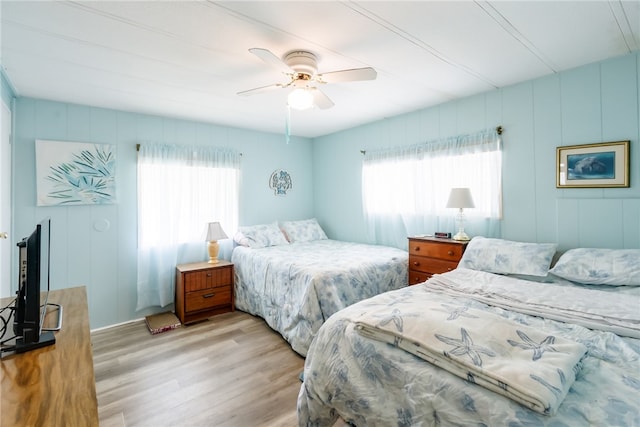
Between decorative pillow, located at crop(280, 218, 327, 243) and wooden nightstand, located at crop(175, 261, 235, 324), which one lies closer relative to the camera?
wooden nightstand, located at crop(175, 261, 235, 324)

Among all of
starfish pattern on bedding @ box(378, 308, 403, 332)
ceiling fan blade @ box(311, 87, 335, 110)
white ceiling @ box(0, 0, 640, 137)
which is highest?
white ceiling @ box(0, 0, 640, 137)

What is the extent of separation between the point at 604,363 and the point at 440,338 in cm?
59

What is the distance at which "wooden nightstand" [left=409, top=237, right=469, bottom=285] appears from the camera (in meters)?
2.83

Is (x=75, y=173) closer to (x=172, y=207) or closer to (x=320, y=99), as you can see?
(x=172, y=207)

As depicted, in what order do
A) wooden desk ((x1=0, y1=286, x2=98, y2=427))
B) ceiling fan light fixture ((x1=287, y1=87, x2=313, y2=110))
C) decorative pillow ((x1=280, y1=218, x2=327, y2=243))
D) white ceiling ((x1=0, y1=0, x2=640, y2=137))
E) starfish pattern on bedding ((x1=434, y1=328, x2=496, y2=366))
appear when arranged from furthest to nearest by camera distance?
decorative pillow ((x1=280, y1=218, x2=327, y2=243)) → ceiling fan light fixture ((x1=287, y1=87, x2=313, y2=110)) → white ceiling ((x1=0, y1=0, x2=640, y2=137)) → starfish pattern on bedding ((x1=434, y1=328, x2=496, y2=366)) → wooden desk ((x1=0, y1=286, x2=98, y2=427))

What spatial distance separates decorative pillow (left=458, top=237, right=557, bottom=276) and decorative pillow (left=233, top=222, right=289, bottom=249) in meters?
2.34

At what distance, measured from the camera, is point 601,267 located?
199 cm

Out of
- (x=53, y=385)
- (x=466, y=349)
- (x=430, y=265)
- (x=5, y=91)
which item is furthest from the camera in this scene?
(x=430, y=265)

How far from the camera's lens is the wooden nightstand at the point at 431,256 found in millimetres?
2826

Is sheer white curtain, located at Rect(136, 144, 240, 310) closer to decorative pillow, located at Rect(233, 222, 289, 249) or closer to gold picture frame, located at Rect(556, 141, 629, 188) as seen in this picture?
decorative pillow, located at Rect(233, 222, 289, 249)

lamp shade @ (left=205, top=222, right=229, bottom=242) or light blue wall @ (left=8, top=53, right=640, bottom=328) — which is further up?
light blue wall @ (left=8, top=53, right=640, bottom=328)

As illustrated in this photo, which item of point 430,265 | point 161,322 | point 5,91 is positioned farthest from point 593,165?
point 5,91

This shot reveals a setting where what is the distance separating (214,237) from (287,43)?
94.9 inches

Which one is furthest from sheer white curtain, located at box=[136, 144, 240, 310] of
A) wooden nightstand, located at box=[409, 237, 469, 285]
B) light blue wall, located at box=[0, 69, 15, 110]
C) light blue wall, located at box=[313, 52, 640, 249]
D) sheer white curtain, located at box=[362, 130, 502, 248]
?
light blue wall, located at box=[313, 52, 640, 249]
